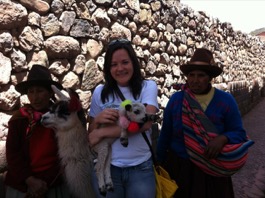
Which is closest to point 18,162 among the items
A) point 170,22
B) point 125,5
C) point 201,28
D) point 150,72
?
point 125,5

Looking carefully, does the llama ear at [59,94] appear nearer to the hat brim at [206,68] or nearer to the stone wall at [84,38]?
the stone wall at [84,38]

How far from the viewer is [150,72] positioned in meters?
4.72

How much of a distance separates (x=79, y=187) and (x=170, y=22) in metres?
4.04

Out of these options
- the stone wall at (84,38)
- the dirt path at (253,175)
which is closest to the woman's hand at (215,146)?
the stone wall at (84,38)

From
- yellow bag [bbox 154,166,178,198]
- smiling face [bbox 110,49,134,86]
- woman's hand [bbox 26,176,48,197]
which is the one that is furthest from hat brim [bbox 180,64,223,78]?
woman's hand [bbox 26,176,48,197]

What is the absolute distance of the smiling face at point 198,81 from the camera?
213 cm

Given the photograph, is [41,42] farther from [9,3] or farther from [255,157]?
[255,157]

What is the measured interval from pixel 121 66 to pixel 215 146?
0.80 m

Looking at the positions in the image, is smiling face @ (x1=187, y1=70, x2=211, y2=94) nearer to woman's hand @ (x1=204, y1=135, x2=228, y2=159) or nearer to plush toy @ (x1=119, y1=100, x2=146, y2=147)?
woman's hand @ (x1=204, y1=135, x2=228, y2=159)

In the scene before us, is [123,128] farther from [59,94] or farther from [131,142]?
[59,94]

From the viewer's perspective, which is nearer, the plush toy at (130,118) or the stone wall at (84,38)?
the plush toy at (130,118)

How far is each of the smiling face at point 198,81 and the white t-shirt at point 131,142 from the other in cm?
41

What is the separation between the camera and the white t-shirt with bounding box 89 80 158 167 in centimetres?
173

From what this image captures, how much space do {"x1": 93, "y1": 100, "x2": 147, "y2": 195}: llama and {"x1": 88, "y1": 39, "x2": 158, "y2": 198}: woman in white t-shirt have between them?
0.14 feet
